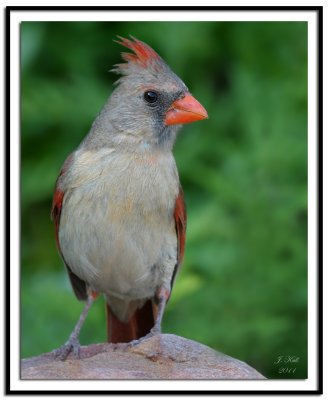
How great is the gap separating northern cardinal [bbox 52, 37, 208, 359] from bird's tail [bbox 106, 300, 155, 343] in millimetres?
444

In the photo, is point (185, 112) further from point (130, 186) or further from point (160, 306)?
point (160, 306)

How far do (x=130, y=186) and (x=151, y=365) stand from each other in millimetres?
824

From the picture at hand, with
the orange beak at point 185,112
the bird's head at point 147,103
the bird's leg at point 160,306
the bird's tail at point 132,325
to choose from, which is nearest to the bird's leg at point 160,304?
the bird's leg at point 160,306

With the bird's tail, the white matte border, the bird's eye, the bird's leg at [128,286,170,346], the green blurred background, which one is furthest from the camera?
the green blurred background

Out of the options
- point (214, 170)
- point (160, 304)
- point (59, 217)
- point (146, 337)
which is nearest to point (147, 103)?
point (59, 217)

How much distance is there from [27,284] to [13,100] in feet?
4.45

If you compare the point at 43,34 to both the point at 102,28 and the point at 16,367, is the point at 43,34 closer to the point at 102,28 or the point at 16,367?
the point at 102,28

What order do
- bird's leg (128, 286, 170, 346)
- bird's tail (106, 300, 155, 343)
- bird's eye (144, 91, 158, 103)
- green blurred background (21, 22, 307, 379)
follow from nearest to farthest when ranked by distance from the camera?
bird's eye (144, 91, 158, 103)
bird's leg (128, 286, 170, 346)
bird's tail (106, 300, 155, 343)
green blurred background (21, 22, 307, 379)

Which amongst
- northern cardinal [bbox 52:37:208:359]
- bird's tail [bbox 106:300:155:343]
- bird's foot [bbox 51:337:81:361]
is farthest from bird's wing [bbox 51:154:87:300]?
bird's foot [bbox 51:337:81:361]

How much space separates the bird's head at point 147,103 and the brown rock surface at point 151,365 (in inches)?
37.4

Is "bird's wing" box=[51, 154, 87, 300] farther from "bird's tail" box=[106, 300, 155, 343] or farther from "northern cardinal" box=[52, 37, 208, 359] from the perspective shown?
"bird's tail" box=[106, 300, 155, 343]

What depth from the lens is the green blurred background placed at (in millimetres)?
5750

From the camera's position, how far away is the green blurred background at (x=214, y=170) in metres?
5.75

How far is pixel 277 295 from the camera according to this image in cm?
586
